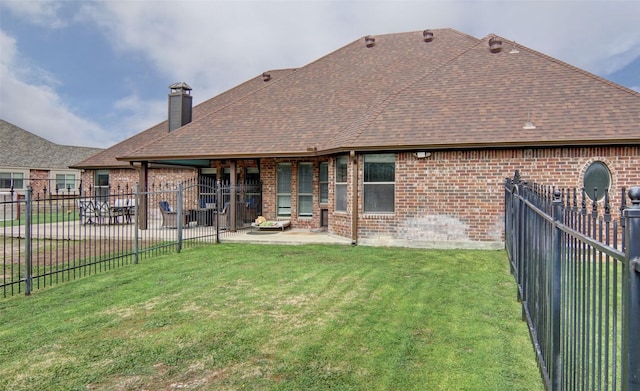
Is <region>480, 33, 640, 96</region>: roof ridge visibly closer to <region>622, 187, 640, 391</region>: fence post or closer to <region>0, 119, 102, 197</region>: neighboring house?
<region>622, 187, 640, 391</region>: fence post

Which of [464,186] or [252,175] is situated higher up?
[252,175]

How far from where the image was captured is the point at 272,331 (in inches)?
197

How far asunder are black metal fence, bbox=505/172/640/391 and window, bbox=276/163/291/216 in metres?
11.5

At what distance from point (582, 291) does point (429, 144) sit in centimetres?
917

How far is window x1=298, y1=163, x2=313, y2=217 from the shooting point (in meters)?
15.0

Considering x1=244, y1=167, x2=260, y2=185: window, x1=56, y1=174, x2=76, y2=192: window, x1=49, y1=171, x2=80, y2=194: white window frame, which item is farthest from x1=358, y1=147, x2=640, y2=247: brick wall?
x1=56, y1=174, x2=76, y2=192: window

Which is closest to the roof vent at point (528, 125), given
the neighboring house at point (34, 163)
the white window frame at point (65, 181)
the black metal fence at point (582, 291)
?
the black metal fence at point (582, 291)

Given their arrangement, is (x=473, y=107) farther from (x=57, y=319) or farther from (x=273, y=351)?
(x=57, y=319)

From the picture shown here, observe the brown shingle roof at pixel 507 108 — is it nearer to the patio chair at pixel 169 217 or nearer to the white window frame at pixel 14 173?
the patio chair at pixel 169 217

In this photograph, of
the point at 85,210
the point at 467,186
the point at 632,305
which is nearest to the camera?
the point at 632,305

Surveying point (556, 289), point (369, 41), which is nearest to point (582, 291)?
point (556, 289)

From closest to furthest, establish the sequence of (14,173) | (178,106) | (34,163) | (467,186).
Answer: (467,186) < (178,106) < (14,173) < (34,163)

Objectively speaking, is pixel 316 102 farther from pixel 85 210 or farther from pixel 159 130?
pixel 159 130

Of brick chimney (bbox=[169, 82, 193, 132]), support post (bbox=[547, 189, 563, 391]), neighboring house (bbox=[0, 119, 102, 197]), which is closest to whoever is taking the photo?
support post (bbox=[547, 189, 563, 391])
